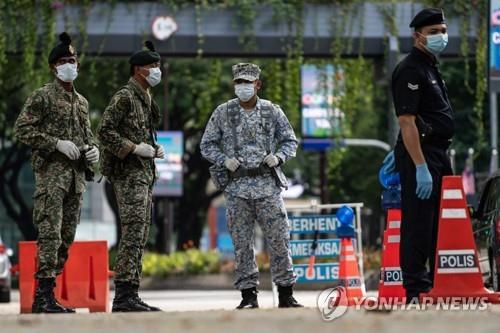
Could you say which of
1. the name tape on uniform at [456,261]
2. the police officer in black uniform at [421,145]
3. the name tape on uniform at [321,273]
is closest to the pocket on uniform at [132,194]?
the police officer in black uniform at [421,145]

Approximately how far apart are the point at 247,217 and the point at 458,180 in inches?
81.4

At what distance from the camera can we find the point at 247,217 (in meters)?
10.6

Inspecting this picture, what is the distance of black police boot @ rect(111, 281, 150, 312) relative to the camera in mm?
10078

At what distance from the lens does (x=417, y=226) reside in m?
9.12

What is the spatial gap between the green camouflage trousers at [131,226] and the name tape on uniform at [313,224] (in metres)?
6.03

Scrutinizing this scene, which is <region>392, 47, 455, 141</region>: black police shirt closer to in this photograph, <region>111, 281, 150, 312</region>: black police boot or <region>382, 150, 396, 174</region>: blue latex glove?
<region>382, 150, 396, 174</region>: blue latex glove

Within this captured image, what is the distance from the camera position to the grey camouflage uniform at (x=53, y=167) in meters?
10.2

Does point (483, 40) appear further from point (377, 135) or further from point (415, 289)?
point (377, 135)

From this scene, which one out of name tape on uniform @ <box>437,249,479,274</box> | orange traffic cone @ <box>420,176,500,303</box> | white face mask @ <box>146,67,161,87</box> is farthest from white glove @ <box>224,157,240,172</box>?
name tape on uniform @ <box>437,249,479,274</box>

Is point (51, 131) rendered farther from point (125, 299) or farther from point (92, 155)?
point (125, 299)

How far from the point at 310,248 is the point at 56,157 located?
6.33 metres

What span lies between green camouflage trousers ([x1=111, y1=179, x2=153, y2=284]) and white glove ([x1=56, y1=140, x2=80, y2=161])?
38cm

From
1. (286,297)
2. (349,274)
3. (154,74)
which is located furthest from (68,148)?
(349,274)

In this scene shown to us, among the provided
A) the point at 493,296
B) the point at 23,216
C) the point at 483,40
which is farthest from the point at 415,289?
the point at 23,216
